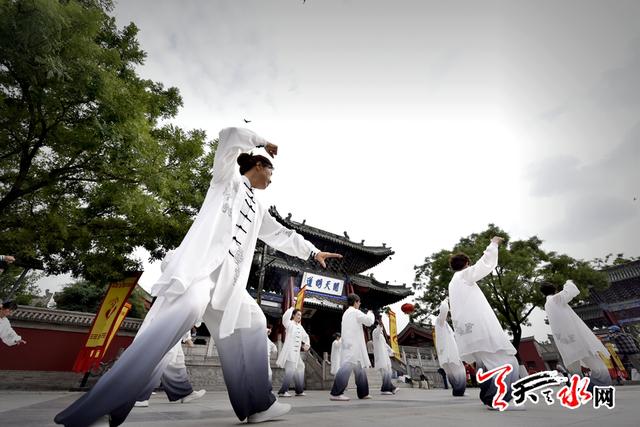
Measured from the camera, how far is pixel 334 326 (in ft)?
60.8

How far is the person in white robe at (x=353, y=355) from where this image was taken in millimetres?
5414

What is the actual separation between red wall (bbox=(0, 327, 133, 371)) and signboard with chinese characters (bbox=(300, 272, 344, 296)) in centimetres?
901

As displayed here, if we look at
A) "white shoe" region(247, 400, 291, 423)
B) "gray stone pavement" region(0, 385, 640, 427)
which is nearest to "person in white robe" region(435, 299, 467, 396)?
"gray stone pavement" region(0, 385, 640, 427)

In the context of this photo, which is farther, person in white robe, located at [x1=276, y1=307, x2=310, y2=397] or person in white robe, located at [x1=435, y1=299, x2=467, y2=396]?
person in white robe, located at [x1=276, y1=307, x2=310, y2=397]

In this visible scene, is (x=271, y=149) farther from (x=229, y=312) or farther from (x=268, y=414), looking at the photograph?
(x=268, y=414)

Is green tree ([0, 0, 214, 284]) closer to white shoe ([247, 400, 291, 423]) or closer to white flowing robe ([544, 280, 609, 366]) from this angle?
white shoe ([247, 400, 291, 423])

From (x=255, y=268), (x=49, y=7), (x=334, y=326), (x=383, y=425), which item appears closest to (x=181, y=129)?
(x=49, y=7)

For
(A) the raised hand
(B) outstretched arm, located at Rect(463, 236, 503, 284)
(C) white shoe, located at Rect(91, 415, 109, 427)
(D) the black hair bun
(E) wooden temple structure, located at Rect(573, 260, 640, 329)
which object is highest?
(E) wooden temple structure, located at Rect(573, 260, 640, 329)

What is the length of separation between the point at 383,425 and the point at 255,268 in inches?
613

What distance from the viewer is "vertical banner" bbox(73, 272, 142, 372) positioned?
28.0 feet

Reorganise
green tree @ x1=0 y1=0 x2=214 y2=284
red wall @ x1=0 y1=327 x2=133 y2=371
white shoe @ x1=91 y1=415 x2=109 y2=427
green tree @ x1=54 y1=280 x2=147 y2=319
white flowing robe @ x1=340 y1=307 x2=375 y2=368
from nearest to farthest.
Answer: white shoe @ x1=91 y1=415 x2=109 y2=427, green tree @ x1=0 y1=0 x2=214 y2=284, white flowing robe @ x1=340 y1=307 x2=375 y2=368, red wall @ x1=0 y1=327 x2=133 y2=371, green tree @ x1=54 y1=280 x2=147 y2=319

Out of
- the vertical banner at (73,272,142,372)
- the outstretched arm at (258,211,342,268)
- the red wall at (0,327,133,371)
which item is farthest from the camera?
the red wall at (0,327,133,371)

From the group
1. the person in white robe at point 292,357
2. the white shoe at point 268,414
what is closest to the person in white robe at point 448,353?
the person in white robe at point 292,357

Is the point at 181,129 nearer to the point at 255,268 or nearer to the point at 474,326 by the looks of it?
the point at 474,326
